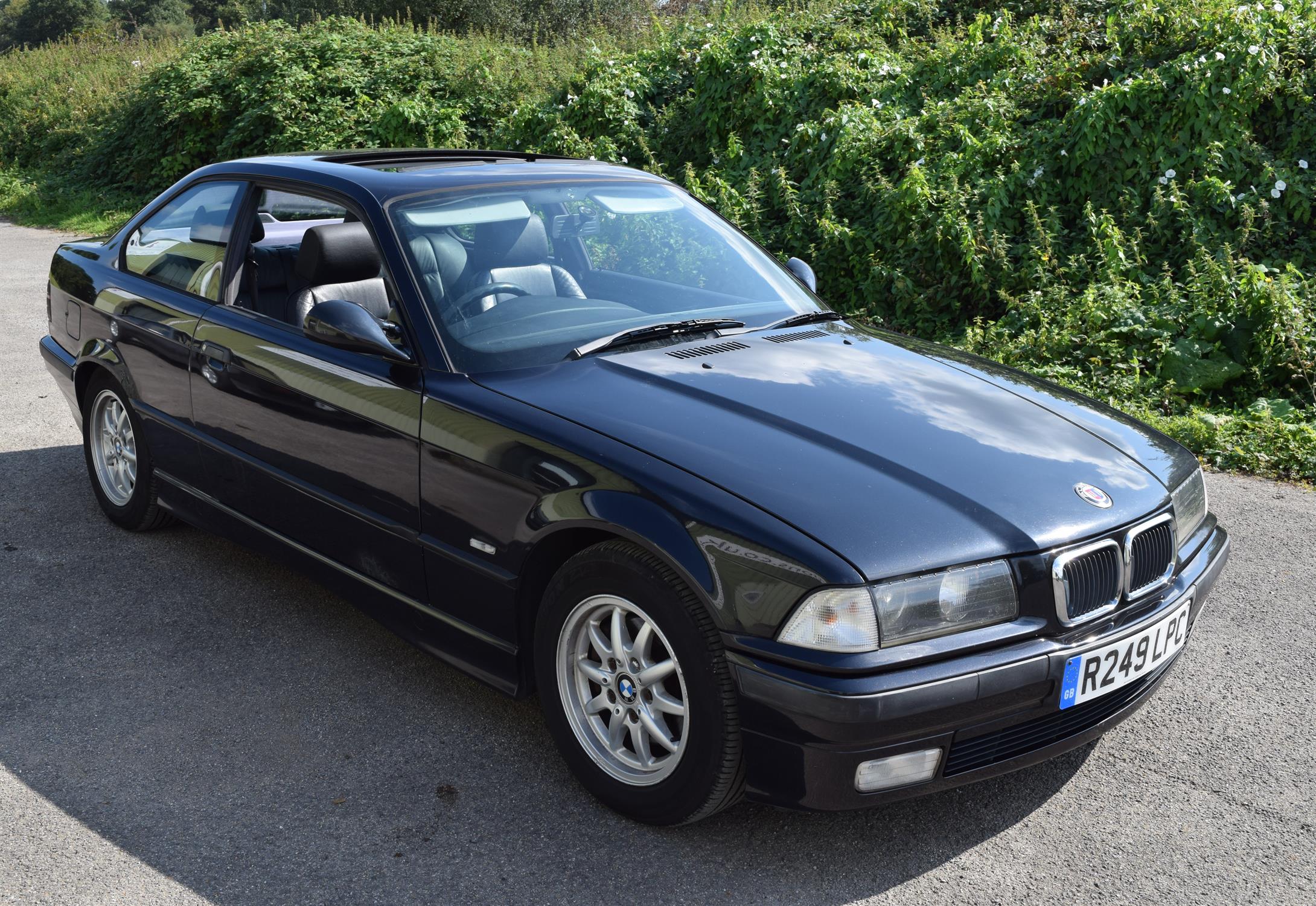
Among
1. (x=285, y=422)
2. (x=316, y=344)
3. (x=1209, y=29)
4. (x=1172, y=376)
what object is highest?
(x=1209, y=29)

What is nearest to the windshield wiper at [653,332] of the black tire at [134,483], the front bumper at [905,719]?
the front bumper at [905,719]

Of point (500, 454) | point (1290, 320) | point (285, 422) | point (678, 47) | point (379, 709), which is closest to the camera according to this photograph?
point (500, 454)

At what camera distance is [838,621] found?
2.53 metres

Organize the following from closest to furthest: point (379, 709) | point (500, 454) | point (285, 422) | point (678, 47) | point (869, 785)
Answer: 1. point (869, 785)
2. point (500, 454)
3. point (379, 709)
4. point (285, 422)
5. point (678, 47)

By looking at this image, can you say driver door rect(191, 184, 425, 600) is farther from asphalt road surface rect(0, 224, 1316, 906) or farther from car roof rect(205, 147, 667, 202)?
asphalt road surface rect(0, 224, 1316, 906)

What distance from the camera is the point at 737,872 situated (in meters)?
2.79

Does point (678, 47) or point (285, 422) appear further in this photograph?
point (678, 47)

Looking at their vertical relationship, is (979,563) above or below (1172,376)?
above

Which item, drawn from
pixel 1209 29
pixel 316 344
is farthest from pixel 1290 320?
pixel 316 344

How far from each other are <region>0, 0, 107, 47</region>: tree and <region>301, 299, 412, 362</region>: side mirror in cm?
5848

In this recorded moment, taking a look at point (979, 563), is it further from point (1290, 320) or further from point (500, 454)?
point (1290, 320)

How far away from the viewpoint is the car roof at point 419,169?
→ 3.87 metres

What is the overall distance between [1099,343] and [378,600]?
5.08 meters

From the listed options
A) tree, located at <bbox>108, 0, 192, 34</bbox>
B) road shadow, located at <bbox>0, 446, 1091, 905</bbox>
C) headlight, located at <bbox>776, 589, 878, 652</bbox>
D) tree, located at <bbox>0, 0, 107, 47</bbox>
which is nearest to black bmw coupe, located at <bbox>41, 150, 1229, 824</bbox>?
headlight, located at <bbox>776, 589, 878, 652</bbox>
